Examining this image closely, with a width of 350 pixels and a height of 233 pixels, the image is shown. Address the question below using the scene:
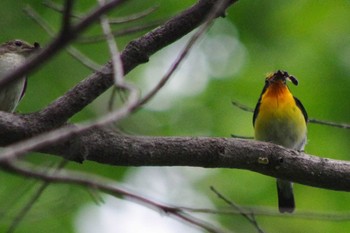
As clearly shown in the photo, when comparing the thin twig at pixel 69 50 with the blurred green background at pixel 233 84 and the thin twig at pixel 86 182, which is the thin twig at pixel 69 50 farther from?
the blurred green background at pixel 233 84

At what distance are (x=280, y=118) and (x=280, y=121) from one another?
4 cm

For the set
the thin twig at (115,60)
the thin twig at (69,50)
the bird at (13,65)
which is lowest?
the thin twig at (115,60)

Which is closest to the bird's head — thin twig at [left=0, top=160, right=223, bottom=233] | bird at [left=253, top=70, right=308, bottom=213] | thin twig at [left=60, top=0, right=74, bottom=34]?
bird at [left=253, top=70, right=308, bottom=213]

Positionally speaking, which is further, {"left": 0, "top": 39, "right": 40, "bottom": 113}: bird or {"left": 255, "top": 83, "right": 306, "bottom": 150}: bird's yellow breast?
{"left": 255, "top": 83, "right": 306, "bottom": 150}: bird's yellow breast

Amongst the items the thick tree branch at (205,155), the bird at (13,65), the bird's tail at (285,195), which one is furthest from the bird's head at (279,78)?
the bird at (13,65)

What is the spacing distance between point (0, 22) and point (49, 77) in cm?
71

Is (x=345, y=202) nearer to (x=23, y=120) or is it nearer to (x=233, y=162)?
(x=233, y=162)

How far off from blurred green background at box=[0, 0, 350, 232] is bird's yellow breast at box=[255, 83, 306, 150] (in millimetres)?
1078

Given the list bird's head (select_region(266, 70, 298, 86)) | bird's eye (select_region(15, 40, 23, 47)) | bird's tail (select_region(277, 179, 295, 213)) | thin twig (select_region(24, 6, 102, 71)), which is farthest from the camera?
bird's tail (select_region(277, 179, 295, 213))

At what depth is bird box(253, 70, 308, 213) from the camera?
5629 mm

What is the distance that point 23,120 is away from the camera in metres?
3.77

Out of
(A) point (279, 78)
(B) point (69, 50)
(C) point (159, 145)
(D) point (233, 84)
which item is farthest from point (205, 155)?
(D) point (233, 84)

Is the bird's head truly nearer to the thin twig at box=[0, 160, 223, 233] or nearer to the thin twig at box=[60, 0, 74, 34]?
the thin twig at box=[0, 160, 223, 233]

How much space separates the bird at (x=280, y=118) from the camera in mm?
5629
